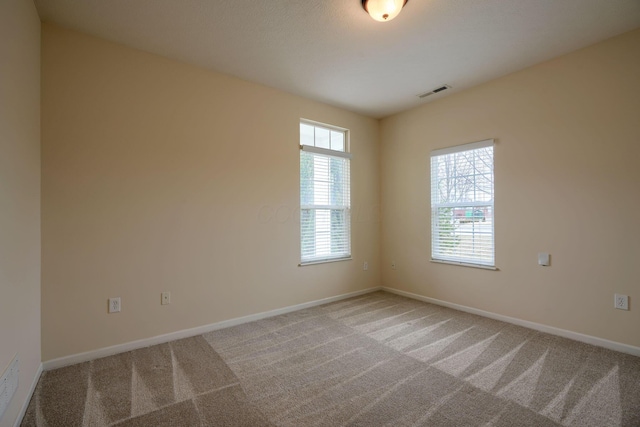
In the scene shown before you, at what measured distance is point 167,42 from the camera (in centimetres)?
259

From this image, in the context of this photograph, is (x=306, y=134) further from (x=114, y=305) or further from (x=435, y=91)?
(x=114, y=305)

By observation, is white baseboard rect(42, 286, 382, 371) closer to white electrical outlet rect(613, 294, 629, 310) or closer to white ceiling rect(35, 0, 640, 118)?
white ceiling rect(35, 0, 640, 118)

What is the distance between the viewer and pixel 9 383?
1558mm

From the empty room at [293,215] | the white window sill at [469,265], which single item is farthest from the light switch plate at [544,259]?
the white window sill at [469,265]

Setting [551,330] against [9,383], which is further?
[551,330]

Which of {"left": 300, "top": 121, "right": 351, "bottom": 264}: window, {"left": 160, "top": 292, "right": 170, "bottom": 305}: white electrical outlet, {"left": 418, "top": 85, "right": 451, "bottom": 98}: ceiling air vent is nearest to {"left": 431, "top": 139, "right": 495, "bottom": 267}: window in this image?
{"left": 418, "top": 85, "right": 451, "bottom": 98}: ceiling air vent

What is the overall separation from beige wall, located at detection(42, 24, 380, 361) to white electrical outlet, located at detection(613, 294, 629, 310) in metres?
3.02

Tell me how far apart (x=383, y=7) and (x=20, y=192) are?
2637mm

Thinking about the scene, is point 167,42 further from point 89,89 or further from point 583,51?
point 583,51

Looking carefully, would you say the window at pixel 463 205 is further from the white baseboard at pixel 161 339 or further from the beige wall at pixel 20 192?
the beige wall at pixel 20 192

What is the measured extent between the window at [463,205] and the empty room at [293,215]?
0.08 feet

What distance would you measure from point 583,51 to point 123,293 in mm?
4755

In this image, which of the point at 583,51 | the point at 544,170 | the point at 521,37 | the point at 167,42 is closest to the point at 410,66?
the point at 521,37

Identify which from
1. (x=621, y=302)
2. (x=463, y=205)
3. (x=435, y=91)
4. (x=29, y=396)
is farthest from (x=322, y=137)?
(x=29, y=396)
